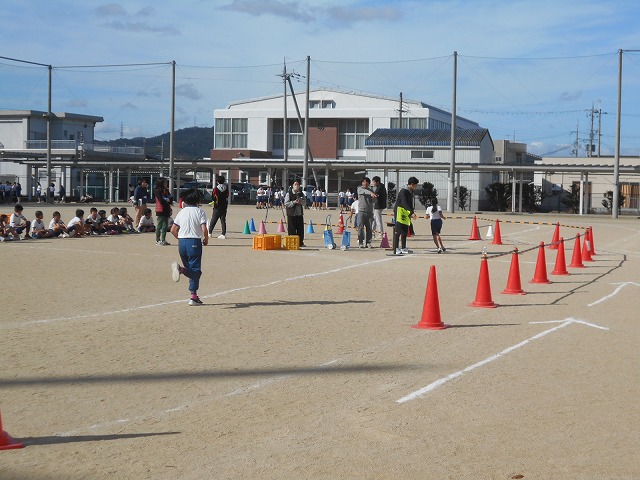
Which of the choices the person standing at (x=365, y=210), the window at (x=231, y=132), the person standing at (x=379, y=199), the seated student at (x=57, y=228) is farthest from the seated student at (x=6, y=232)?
the window at (x=231, y=132)

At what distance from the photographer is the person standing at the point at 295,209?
22.5m

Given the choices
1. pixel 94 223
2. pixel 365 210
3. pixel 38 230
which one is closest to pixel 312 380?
pixel 365 210

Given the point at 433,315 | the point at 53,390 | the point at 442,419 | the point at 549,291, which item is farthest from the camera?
the point at 549,291

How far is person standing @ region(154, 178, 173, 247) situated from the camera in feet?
72.3

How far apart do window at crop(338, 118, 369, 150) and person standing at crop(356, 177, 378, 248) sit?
65708 mm

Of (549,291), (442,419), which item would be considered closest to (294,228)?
(549,291)

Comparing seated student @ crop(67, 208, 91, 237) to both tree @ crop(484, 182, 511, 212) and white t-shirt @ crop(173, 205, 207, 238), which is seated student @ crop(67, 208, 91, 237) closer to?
white t-shirt @ crop(173, 205, 207, 238)

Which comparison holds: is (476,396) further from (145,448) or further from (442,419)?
(145,448)

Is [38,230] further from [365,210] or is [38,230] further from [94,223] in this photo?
[365,210]

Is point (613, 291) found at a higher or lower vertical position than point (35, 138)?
lower

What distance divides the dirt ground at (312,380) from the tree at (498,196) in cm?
5147

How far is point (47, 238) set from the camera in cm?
2456

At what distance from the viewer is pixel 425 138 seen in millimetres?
73188

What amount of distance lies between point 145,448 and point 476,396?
9.99 ft
